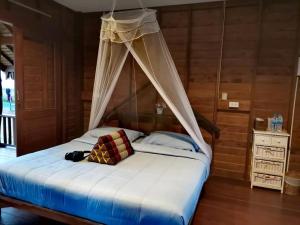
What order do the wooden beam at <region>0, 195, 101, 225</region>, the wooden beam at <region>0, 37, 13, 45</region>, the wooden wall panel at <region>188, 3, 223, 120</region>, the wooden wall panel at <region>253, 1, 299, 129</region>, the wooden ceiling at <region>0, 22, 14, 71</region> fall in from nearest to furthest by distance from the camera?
the wooden beam at <region>0, 195, 101, 225</region>
the wooden wall panel at <region>253, 1, 299, 129</region>
the wooden wall panel at <region>188, 3, 223, 120</region>
the wooden ceiling at <region>0, 22, 14, 71</region>
the wooden beam at <region>0, 37, 13, 45</region>

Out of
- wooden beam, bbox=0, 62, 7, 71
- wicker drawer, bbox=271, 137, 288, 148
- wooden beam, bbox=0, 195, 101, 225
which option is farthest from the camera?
wooden beam, bbox=0, 62, 7, 71

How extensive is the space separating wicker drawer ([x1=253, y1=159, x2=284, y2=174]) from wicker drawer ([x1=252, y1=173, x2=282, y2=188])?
0.08 metres

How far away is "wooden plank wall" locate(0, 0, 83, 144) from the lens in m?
3.19

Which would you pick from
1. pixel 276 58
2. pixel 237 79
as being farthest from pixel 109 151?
pixel 276 58

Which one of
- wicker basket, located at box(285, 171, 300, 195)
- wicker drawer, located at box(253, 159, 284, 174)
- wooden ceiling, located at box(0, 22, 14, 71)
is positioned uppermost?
wooden ceiling, located at box(0, 22, 14, 71)

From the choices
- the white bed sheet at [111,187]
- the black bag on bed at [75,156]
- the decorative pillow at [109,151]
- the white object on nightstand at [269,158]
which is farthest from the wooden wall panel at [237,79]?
the black bag on bed at [75,156]

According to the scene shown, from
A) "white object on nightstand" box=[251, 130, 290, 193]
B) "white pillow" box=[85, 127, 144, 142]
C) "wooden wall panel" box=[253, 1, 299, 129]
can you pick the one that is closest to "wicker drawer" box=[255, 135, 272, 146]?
"white object on nightstand" box=[251, 130, 290, 193]

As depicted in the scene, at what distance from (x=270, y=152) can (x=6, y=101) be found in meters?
5.40

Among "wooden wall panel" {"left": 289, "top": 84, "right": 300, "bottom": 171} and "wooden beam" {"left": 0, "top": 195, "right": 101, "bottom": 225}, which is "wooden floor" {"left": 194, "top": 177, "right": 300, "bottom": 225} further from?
"wooden beam" {"left": 0, "top": 195, "right": 101, "bottom": 225}

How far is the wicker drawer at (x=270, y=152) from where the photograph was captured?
119 inches

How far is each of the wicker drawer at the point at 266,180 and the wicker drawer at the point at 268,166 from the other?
3.0 inches

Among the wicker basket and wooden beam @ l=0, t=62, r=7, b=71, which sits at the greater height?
wooden beam @ l=0, t=62, r=7, b=71

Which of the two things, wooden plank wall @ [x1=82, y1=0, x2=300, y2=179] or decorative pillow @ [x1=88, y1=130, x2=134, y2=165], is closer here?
decorative pillow @ [x1=88, y1=130, x2=134, y2=165]

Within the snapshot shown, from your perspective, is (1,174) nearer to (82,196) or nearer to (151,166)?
(82,196)
